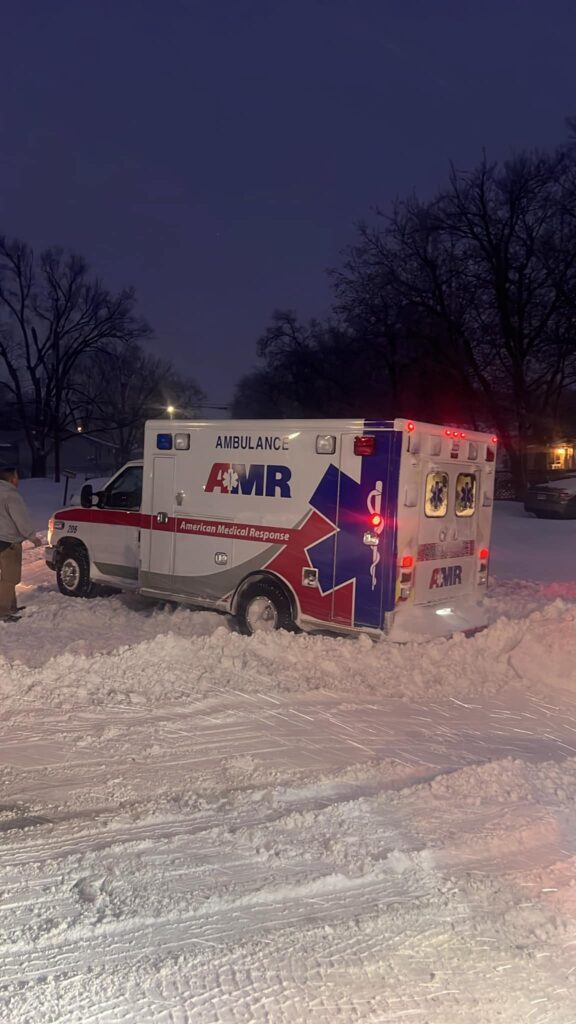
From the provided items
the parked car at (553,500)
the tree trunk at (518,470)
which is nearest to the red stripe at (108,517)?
the parked car at (553,500)

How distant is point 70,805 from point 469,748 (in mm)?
2774

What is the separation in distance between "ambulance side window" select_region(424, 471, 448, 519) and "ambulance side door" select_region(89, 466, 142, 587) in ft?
13.5

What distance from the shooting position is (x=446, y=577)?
8.86 m

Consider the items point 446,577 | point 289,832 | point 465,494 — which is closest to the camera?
point 289,832

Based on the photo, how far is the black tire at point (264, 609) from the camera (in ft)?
29.7

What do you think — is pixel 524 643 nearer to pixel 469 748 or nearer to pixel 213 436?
pixel 469 748

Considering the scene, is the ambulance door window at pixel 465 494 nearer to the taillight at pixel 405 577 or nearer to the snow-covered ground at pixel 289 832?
the taillight at pixel 405 577

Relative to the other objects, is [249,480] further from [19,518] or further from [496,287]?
[496,287]

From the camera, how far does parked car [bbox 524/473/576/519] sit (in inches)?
995

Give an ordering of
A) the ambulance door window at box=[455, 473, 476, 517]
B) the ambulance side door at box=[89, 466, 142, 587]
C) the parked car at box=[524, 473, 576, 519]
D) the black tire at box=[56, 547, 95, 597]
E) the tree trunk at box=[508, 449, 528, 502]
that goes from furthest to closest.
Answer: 1. the tree trunk at box=[508, 449, 528, 502]
2. the parked car at box=[524, 473, 576, 519]
3. the black tire at box=[56, 547, 95, 597]
4. the ambulance side door at box=[89, 466, 142, 587]
5. the ambulance door window at box=[455, 473, 476, 517]

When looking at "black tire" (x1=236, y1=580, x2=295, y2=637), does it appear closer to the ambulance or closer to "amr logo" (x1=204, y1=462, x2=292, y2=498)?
the ambulance

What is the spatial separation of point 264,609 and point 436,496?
2.29 meters

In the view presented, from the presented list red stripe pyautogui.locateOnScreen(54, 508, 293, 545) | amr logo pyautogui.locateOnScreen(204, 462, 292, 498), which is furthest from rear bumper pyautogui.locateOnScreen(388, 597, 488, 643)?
amr logo pyautogui.locateOnScreen(204, 462, 292, 498)

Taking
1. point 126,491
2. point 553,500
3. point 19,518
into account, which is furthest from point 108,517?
point 553,500
